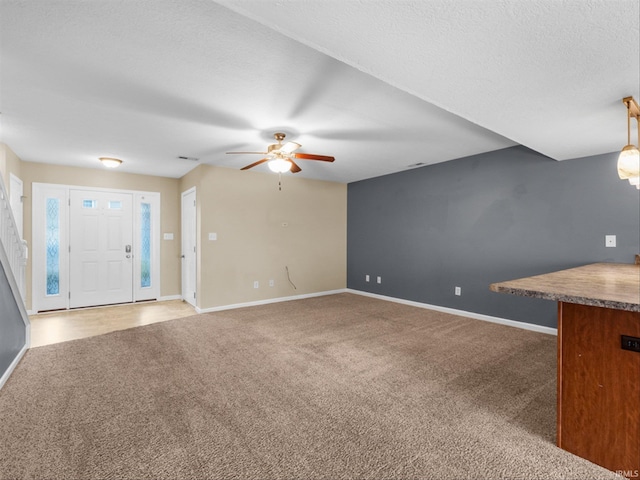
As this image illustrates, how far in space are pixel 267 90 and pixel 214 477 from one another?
2.53m

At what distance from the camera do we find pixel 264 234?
5586 millimetres

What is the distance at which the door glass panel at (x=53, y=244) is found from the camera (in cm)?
490

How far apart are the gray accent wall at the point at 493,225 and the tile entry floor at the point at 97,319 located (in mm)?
3730

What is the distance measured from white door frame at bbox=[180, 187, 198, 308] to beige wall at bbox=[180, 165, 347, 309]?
0.27m

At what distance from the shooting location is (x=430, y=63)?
1742 mm

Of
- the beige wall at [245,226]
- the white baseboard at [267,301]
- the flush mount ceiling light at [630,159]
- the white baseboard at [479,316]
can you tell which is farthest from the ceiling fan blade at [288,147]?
the white baseboard at [479,316]

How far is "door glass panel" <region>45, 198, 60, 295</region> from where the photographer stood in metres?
4.90

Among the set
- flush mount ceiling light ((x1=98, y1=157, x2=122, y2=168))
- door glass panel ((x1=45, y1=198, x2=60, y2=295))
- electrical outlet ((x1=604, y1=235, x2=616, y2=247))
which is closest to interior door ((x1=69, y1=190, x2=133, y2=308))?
door glass panel ((x1=45, y1=198, x2=60, y2=295))

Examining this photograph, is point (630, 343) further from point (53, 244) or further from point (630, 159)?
point (53, 244)

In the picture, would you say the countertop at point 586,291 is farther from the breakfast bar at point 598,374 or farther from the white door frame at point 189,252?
the white door frame at point 189,252

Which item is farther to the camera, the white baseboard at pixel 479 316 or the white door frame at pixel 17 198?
the white door frame at pixel 17 198

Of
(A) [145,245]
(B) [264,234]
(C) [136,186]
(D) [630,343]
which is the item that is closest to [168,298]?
(A) [145,245]

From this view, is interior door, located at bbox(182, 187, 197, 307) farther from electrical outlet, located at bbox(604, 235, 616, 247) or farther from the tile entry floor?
electrical outlet, located at bbox(604, 235, 616, 247)

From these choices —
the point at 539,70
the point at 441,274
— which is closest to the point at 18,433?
the point at 539,70
